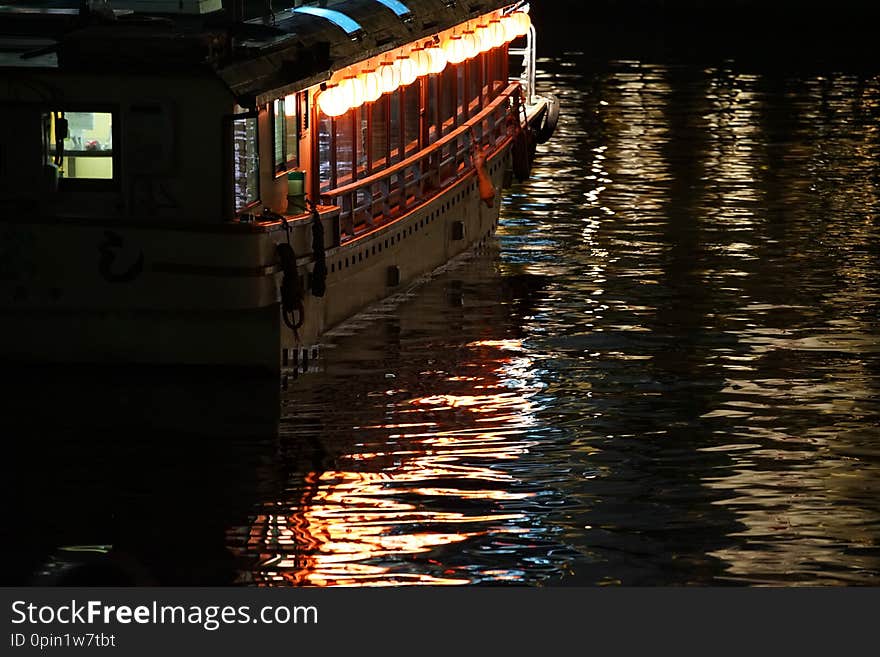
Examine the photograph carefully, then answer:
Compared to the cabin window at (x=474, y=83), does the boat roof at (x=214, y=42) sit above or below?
above

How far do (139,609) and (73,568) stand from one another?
1656 millimetres

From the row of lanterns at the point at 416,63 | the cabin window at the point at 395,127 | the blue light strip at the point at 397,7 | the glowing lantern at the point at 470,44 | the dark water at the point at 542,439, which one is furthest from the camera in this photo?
the glowing lantern at the point at 470,44

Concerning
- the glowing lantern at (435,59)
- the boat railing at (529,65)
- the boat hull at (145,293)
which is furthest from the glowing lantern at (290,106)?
the boat railing at (529,65)

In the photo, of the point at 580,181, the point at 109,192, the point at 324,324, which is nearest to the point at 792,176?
the point at 580,181

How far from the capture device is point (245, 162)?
21.4 m

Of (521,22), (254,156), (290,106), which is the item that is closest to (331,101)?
(290,106)

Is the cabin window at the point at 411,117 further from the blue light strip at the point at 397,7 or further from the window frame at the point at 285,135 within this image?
the window frame at the point at 285,135

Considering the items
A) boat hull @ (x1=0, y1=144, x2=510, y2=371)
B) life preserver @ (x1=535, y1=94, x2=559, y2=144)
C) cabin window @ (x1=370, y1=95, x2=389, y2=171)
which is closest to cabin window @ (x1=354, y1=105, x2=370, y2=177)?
cabin window @ (x1=370, y1=95, x2=389, y2=171)

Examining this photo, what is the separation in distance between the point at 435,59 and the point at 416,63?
103 centimetres

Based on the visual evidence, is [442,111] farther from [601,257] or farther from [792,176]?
[792,176]

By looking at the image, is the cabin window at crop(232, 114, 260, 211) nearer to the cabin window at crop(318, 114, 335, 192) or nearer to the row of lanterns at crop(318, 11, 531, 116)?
the row of lanterns at crop(318, 11, 531, 116)

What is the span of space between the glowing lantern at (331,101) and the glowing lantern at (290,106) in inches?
20.4

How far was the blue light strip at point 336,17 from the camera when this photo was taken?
24078 millimetres

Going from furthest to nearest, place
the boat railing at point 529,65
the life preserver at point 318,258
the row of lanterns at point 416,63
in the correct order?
the boat railing at point 529,65 < the row of lanterns at point 416,63 < the life preserver at point 318,258
